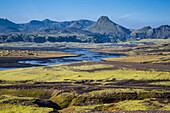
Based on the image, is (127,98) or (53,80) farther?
(53,80)

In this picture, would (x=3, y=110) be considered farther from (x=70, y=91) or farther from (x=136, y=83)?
(x=136, y=83)

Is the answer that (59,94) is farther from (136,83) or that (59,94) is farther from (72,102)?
(136,83)

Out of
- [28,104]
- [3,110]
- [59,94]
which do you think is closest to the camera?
[3,110]

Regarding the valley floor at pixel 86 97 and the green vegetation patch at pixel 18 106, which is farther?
the valley floor at pixel 86 97

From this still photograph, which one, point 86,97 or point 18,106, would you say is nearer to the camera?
point 18,106

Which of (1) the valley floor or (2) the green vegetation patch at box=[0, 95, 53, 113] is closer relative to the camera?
(2) the green vegetation patch at box=[0, 95, 53, 113]

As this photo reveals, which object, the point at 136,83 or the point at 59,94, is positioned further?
the point at 136,83

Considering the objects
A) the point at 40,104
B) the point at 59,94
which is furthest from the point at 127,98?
the point at 40,104

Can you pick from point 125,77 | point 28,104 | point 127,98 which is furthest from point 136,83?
point 28,104

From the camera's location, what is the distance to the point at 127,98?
160 feet

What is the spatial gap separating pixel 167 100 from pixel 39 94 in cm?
3169

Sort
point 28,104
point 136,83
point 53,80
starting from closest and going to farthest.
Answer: point 28,104
point 136,83
point 53,80

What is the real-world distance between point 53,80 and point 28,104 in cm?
2492

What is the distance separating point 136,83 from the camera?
63.9 meters
